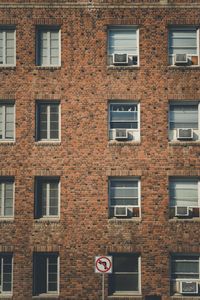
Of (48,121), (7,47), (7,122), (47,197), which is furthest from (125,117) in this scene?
(7,47)

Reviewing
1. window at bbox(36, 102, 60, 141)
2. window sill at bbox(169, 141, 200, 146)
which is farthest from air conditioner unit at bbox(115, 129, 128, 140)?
window at bbox(36, 102, 60, 141)

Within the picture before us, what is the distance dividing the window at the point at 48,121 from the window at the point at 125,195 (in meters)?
3.02

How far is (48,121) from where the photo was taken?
64.3 feet

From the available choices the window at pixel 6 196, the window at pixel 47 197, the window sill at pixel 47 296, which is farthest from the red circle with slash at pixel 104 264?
the window at pixel 6 196

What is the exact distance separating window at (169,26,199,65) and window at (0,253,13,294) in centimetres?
1040

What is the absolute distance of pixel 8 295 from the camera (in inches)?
735

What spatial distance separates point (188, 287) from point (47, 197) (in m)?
6.50

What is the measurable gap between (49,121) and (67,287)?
659 cm

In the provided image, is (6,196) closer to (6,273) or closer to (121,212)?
(6,273)

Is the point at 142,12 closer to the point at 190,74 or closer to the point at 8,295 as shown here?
the point at 190,74

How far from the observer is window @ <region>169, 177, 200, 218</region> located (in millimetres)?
19141

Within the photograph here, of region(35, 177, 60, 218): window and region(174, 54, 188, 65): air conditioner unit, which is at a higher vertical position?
region(174, 54, 188, 65): air conditioner unit

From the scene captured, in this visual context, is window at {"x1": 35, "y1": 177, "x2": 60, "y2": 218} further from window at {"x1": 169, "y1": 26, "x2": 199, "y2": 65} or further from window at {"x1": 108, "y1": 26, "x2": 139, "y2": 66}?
window at {"x1": 169, "y1": 26, "x2": 199, "y2": 65}

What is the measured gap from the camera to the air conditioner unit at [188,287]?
1839 cm
